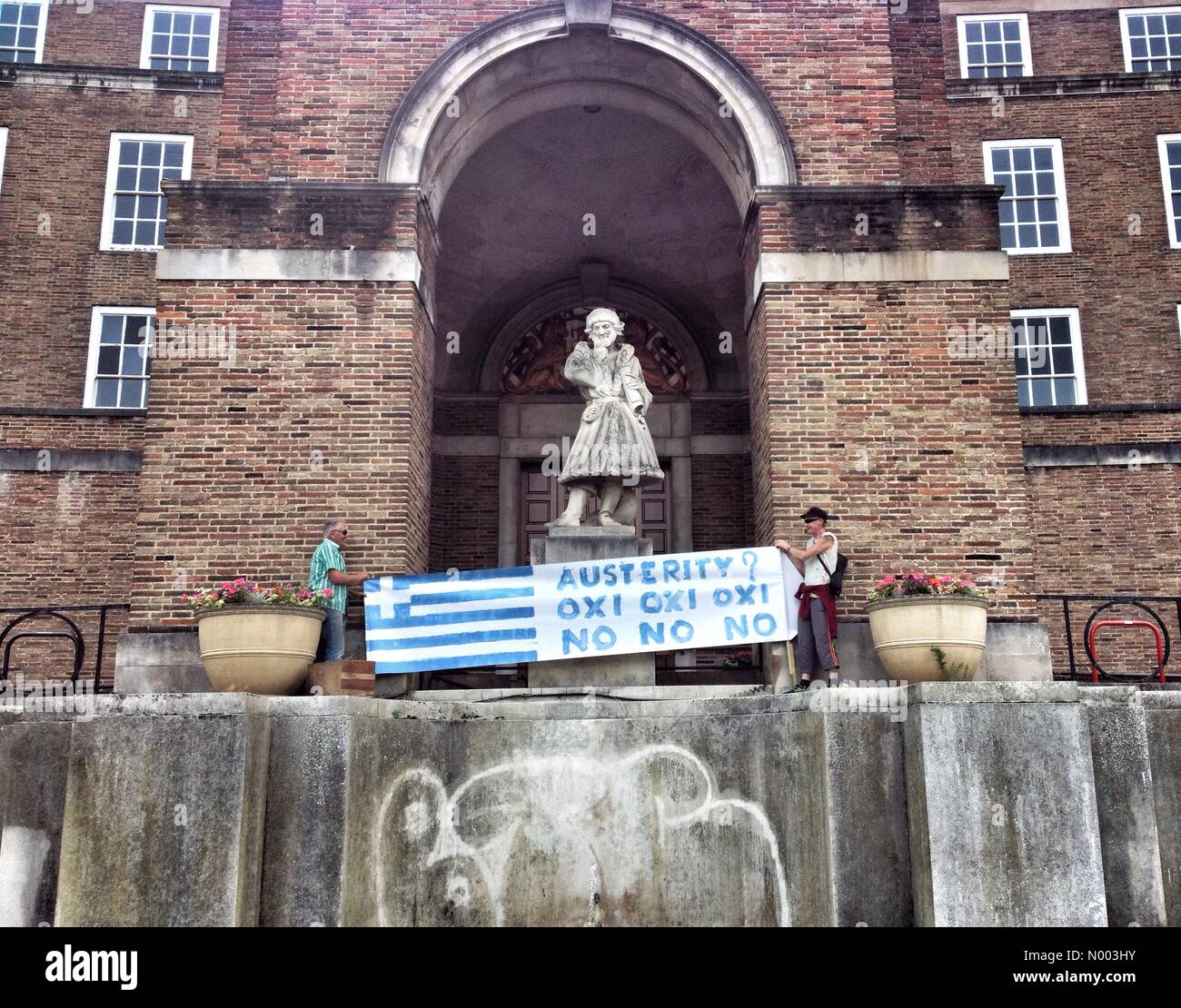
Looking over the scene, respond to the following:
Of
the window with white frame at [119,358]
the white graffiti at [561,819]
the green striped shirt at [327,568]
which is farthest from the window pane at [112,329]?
the white graffiti at [561,819]

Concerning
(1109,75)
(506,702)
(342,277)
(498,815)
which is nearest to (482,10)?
(342,277)

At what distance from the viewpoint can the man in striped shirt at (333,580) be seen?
10211mm

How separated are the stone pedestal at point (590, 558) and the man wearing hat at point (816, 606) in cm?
135

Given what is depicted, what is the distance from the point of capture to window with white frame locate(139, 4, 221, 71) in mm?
21734

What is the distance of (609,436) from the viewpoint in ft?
37.4

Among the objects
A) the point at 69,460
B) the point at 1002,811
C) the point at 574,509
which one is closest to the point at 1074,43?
the point at 574,509

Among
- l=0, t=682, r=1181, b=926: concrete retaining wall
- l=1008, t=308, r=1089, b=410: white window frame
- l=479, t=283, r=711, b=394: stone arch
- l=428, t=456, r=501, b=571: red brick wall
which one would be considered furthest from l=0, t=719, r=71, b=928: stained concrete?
l=1008, t=308, r=1089, b=410: white window frame

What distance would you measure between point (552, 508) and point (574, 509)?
5756 millimetres

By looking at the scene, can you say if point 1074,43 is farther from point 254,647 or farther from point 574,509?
point 254,647

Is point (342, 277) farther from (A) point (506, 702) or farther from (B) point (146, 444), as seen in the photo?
(A) point (506, 702)

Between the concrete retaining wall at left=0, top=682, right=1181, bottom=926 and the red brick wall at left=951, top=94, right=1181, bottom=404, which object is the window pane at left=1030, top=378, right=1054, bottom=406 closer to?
the red brick wall at left=951, top=94, right=1181, bottom=404

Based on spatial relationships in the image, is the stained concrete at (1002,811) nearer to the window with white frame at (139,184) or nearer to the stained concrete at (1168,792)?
the stained concrete at (1168,792)

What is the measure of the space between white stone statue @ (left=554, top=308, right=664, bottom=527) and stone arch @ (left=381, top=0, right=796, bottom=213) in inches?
99.6
